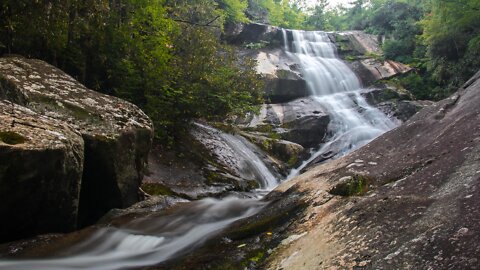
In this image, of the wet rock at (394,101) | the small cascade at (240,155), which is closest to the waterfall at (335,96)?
the wet rock at (394,101)

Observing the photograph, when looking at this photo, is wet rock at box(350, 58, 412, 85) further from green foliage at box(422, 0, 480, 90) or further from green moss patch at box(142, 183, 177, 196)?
green moss patch at box(142, 183, 177, 196)

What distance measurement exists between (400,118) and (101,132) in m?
15.1

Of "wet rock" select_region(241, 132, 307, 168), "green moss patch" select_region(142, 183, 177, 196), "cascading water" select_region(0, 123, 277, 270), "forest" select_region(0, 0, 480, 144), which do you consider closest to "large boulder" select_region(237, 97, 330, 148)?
"wet rock" select_region(241, 132, 307, 168)

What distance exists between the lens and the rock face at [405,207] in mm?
2502

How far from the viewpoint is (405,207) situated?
3158 millimetres

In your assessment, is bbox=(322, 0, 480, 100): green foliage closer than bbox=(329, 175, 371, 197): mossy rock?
No

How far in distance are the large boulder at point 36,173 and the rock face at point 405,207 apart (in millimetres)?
3191

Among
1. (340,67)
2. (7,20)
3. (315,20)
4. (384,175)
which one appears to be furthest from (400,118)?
(315,20)

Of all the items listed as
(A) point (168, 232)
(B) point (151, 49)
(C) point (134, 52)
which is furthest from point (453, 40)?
(A) point (168, 232)

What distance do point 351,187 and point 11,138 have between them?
4073mm

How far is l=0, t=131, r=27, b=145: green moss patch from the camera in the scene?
4.47m

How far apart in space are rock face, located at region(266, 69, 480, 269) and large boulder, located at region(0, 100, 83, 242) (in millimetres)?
3191

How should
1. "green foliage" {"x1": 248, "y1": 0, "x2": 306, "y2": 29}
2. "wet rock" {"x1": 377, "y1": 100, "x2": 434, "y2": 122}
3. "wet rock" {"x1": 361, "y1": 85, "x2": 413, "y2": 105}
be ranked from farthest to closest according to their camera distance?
"green foliage" {"x1": 248, "y1": 0, "x2": 306, "y2": 29} < "wet rock" {"x1": 361, "y1": 85, "x2": 413, "y2": 105} < "wet rock" {"x1": 377, "y1": 100, "x2": 434, "y2": 122}

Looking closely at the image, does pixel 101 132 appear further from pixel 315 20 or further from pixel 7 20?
pixel 315 20
